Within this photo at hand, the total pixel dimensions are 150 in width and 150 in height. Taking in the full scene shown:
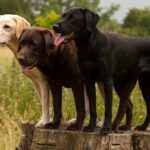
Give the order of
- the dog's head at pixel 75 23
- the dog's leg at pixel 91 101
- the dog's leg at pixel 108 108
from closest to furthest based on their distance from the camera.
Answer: the dog's head at pixel 75 23
the dog's leg at pixel 108 108
the dog's leg at pixel 91 101

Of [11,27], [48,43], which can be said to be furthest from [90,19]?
[11,27]

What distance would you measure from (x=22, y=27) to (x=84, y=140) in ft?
4.60

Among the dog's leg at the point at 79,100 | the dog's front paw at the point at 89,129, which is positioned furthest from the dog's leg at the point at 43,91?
the dog's front paw at the point at 89,129

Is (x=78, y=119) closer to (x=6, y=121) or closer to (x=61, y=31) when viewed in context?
(x=61, y=31)

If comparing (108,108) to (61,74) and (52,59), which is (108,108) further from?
(52,59)

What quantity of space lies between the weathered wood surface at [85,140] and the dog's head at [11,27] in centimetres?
101

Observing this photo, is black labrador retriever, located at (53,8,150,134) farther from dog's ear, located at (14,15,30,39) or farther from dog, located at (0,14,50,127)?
dog's ear, located at (14,15,30,39)

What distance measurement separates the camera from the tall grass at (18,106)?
7623 millimetres

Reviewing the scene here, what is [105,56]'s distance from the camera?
546 cm

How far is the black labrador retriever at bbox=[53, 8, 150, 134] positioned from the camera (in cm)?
536

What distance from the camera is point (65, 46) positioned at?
582 centimetres

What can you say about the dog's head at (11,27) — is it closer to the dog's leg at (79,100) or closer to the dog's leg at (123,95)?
the dog's leg at (79,100)

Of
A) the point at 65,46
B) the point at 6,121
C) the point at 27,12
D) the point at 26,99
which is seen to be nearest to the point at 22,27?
the point at 65,46

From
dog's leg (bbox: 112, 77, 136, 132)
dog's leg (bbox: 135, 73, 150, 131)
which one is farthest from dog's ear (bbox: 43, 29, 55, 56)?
dog's leg (bbox: 135, 73, 150, 131)
